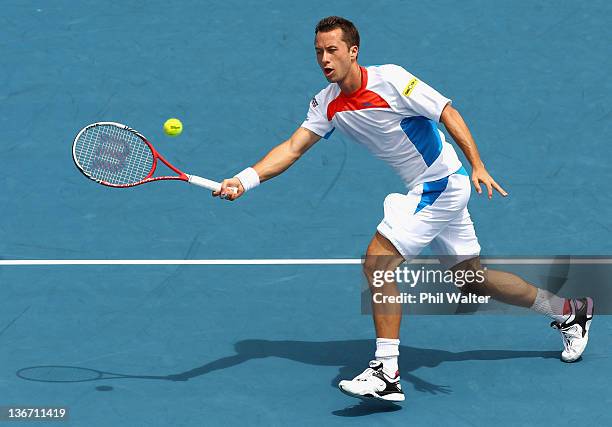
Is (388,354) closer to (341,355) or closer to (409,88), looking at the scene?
(341,355)

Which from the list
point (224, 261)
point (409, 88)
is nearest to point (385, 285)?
point (409, 88)

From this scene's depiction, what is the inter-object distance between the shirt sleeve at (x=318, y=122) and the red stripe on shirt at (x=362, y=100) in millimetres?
217

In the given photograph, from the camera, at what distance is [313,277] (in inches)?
418

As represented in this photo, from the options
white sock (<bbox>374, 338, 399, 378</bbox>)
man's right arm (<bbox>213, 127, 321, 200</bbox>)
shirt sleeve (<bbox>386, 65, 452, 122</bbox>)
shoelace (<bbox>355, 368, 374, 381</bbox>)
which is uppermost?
shirt sleeve (<bbox>386, 65, 452, 122</bbox>)

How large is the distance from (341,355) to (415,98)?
1.91 meters

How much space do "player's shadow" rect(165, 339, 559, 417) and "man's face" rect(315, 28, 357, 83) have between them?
1943 millimetres

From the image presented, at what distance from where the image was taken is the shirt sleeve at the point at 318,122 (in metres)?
9.33

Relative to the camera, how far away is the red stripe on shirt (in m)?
8.98

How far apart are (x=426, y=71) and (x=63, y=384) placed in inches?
207

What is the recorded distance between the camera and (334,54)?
887cm

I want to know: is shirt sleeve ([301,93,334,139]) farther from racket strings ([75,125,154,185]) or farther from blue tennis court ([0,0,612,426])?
blue tennis court ([0,0,612,426])

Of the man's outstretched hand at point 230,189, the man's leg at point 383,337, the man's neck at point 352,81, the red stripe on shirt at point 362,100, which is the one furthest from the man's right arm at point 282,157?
the man's leg at point 383,337

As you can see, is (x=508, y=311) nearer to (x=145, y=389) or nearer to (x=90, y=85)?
(x=145, y=389)

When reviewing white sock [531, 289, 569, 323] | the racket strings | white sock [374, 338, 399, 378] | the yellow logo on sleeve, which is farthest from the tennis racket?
white sock [531, 289, 569, 323]
